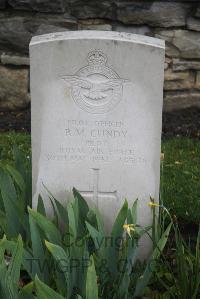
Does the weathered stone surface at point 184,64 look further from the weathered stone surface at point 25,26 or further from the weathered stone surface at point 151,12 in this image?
the weathered stone surface at point 25,26

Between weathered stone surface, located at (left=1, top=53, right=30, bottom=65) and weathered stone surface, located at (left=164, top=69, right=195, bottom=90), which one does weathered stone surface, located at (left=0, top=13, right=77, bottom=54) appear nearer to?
weathered stone surface, located at (left=1, top=53, right=30, bottom=65)

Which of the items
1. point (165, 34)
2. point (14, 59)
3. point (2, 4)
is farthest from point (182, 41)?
point (2, 4)

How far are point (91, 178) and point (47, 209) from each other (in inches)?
11.7

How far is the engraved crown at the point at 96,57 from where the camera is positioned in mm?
2855

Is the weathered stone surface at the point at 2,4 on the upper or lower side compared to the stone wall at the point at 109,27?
upper

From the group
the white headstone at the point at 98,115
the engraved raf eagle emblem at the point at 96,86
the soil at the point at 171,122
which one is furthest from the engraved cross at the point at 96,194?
the soil at the point at 171,122

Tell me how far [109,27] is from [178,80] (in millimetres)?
873

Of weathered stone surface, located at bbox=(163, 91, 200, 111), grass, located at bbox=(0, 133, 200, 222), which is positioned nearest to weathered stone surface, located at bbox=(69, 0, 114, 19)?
weathered stone surface, located at bbox=(163, 91, 200, 111)

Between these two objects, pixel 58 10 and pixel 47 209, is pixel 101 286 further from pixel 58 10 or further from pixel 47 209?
pixel 58 10

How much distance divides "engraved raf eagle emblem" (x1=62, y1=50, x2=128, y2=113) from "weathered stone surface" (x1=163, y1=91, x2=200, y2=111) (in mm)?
3222

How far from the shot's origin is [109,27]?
19.3 feet

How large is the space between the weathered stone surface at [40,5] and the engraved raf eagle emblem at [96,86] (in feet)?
10.3

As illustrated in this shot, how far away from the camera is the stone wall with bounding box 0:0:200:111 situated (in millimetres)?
5855

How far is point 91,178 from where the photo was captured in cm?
305
